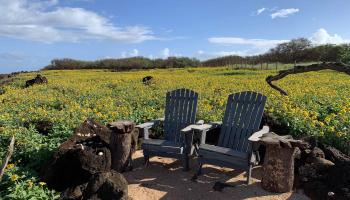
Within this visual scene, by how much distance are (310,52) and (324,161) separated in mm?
46994

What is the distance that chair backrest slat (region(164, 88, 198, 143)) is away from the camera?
619 cm

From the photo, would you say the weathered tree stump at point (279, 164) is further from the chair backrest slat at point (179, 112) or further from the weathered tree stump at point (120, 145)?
the weathered tree stump at point (120, 145)

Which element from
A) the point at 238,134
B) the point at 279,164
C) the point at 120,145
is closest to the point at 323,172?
the point at 279,164

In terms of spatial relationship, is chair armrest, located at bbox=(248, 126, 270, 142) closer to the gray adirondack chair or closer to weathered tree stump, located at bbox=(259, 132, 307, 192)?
weathered tree stump, located at bbox=(259, 132, 307, 192)

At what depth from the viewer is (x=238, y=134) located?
571 centimetres

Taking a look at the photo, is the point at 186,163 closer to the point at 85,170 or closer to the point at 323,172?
the point at 85,170

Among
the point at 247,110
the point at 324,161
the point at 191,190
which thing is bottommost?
the point at 191,190

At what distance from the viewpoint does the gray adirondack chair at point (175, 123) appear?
18.9 feet

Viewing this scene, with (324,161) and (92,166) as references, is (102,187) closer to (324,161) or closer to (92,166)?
(92,166)

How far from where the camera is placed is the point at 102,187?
441 cm

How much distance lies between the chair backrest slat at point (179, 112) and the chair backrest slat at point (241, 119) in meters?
0.58

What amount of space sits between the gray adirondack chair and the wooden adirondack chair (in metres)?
0.40

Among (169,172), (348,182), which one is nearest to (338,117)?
(348,182)

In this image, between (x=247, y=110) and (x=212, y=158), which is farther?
(x=247, y=110)
